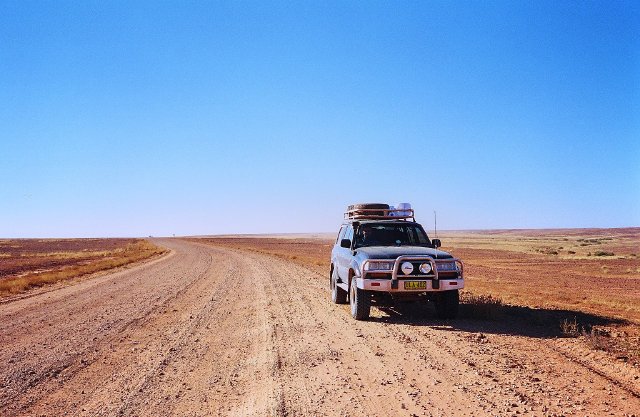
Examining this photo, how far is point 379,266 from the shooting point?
9852 mm

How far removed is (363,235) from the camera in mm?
11961

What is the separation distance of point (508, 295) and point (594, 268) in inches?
594

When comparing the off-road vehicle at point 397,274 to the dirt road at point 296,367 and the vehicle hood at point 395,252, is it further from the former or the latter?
the dirt road at point 296,367

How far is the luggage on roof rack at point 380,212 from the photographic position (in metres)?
12.5

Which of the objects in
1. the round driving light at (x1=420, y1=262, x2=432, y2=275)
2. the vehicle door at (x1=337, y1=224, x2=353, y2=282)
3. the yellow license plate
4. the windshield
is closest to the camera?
the yellow license plate

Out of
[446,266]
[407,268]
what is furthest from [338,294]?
[446,266]

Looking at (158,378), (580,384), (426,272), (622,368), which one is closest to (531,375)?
(580,384)

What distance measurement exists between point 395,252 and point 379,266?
60 centimetres

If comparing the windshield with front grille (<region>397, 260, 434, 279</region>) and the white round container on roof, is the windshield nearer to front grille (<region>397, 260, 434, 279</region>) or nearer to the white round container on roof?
the white round container on roof

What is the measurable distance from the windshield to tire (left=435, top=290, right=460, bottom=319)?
1.93 m

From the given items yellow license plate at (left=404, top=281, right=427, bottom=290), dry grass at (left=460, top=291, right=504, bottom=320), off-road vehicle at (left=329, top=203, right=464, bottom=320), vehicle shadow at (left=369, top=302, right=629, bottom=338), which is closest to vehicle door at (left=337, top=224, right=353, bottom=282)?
off-road vehicle at (left=329, top=203, right=464, bottom=320)

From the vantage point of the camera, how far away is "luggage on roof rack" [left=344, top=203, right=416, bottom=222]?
12.5 m

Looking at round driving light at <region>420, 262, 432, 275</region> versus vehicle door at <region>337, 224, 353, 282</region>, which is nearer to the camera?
round driving light at <region>420, 262, 432, 275</region>

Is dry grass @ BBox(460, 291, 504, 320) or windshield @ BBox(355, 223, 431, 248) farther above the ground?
windshield @ BBox(355, 223, 431, 248)
